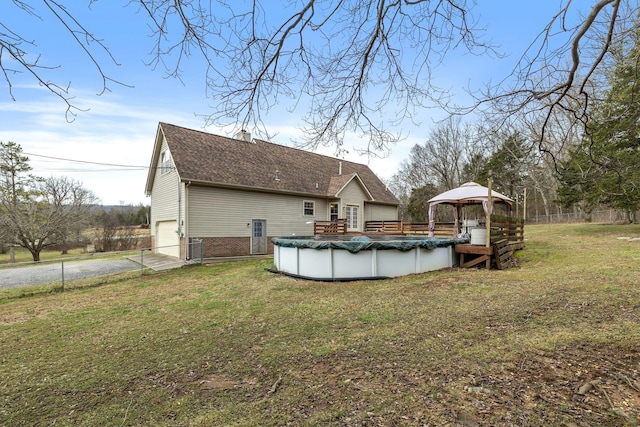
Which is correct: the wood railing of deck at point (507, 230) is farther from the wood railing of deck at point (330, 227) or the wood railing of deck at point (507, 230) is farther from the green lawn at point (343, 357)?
the wood railing of deck at point (330, 227)

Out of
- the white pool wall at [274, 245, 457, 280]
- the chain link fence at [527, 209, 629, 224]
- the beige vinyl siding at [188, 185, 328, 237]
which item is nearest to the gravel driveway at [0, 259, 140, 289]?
the beige vinyl siding at [188, 185, 328, 237]

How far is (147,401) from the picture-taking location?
10.1ft

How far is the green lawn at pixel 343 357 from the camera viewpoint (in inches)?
106

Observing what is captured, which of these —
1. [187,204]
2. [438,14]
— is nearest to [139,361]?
[438,14]

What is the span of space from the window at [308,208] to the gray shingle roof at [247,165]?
739mm

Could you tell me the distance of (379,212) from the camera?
2500 centimetres

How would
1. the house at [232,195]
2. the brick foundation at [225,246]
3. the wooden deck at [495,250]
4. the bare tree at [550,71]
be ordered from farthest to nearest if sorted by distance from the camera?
1. the brick foundation at [225,246]
2. the house at [232,195]
3. the wooden deck at [495,250]
4. the bare tree at [550,71]

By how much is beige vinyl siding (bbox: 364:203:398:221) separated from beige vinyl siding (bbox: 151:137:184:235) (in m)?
13.9

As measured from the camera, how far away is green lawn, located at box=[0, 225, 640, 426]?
8.82ft

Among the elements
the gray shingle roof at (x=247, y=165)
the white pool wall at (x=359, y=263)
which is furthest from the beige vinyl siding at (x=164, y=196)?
the white pool wall at (x=359, y=263)

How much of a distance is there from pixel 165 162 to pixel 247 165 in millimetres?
4368

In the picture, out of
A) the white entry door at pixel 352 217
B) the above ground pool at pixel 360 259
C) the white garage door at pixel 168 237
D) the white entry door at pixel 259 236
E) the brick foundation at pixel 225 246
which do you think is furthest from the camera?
the white entry door at pixel 352 217

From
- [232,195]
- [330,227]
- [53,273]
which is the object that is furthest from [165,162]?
[330,227]

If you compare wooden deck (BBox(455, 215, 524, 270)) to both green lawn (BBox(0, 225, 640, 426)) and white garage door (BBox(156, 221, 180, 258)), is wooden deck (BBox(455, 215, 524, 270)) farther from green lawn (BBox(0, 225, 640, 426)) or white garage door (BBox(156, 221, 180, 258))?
white garage door (BBox(156, 221, 180, 258))
